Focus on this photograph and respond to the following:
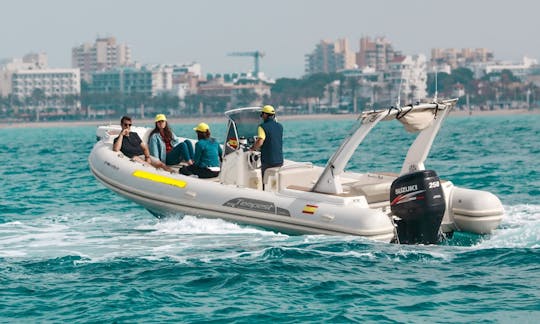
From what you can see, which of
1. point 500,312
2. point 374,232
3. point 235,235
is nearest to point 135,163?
point 235,235

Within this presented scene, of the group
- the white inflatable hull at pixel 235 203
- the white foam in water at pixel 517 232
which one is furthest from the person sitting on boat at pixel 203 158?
the white foam in water at pixel 517 232

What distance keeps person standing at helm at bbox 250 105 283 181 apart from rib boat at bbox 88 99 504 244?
0.59 ft

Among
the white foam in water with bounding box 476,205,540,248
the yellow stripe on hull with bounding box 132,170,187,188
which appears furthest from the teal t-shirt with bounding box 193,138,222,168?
the white foam in water with bounding box 476,205,540,248

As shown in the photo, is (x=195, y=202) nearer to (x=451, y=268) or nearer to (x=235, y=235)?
(x=235, y=235)

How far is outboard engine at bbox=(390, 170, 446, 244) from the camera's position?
12711mm

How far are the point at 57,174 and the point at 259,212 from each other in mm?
18632

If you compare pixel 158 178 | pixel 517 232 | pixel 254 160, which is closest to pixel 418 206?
pixel 517 232

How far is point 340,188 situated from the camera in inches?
525

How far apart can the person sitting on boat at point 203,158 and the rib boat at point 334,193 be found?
0.21 m

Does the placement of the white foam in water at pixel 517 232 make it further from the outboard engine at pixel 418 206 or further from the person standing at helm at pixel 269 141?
the person standing at helm at pixel 269 141

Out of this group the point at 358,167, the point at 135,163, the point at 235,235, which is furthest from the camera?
the point at 358,167

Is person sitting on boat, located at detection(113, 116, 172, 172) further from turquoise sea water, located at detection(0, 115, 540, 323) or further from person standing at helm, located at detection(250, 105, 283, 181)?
person standing at helm, located at detection(250, 105, 283, 181)

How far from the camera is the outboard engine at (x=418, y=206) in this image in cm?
1271

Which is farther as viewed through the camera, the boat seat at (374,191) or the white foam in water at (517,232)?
the boat seat at (374,191)
